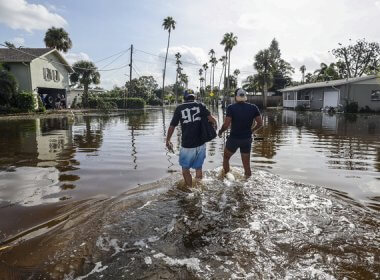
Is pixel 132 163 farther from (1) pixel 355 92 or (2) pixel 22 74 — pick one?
(1) pixel 355 92

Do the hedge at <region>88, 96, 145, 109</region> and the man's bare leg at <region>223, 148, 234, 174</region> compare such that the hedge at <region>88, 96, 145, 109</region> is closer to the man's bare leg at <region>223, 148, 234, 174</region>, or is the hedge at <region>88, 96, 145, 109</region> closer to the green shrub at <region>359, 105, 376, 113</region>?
the green shrub at <region>359, 105, 376, 113</region>

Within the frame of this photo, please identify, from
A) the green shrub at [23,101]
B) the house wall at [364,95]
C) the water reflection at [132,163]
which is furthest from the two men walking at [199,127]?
the house wall at [364,95]

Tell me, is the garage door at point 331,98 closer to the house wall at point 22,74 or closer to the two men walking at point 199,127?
the house wall at point 22,74

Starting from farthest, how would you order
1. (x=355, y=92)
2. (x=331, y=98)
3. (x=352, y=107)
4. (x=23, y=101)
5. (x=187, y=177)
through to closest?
(x=331, y=98), (x=355, y=92), (x=352, y=107), (x=23, y=101), (x=187, y=177)

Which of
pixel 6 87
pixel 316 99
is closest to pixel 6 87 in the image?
pixel 6 87

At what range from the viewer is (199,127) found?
5.81 meters

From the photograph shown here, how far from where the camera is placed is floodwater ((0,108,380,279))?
10.7ft

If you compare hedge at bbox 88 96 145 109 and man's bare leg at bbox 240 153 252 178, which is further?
hedge at bbox 88 96 145 109

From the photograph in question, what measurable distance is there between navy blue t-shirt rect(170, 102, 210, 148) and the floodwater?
948mm

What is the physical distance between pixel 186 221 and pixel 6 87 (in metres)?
28.8

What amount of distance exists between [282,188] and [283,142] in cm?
696

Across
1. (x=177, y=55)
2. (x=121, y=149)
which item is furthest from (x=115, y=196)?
(x=177, y=55)

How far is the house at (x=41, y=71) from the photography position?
31938mm

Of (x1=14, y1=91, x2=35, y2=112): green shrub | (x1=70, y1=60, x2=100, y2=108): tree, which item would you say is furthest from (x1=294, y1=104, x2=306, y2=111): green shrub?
(x1=14, y1=91, x2=35, y2=112): green shrub
